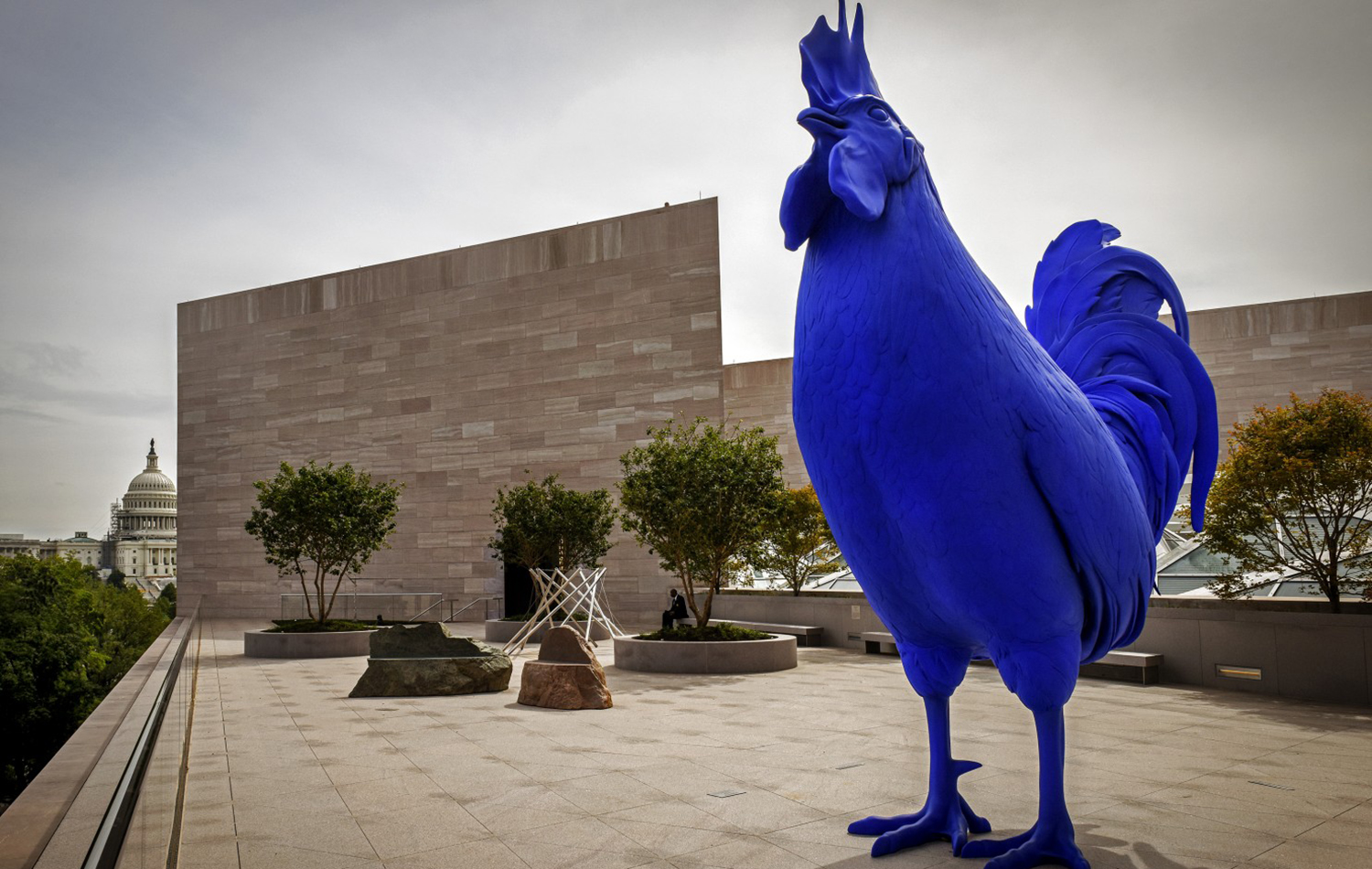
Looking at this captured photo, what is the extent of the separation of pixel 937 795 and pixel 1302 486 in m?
7.88

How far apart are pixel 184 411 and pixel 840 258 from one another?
31235mm

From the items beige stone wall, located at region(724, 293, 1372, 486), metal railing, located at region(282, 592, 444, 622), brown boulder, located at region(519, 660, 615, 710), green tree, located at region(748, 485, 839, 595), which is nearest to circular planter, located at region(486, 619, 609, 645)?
green tree, located at region(748, 485, 839, 595)

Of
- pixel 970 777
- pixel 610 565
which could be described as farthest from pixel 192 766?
pixel 610 565

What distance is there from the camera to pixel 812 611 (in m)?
15.7

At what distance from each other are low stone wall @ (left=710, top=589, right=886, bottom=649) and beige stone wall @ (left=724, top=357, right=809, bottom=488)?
14.7 metres

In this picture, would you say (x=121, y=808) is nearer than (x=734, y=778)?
Yes

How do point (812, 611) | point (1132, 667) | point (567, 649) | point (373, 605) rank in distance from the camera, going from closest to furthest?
point (567, 649)
point (1132, 667)
point (812, 611)
point (373, 605)

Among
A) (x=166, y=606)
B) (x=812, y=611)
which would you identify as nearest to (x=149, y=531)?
(x=166, y=606)

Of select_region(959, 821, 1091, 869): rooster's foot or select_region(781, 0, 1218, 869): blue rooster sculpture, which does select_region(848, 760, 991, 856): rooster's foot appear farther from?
select_region(959, 821, 1091, 869): rooster's foot

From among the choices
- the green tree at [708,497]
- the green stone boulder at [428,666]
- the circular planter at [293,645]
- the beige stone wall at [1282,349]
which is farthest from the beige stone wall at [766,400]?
the green stone boulder at [428,666]

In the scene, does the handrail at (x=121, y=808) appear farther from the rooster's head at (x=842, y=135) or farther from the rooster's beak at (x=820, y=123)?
the rooster's beak at (x=820, y=123)

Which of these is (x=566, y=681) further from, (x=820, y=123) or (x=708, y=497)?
(x=820, y=123)

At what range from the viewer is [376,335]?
85.6 feet

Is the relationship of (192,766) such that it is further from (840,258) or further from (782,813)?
(840,258)
